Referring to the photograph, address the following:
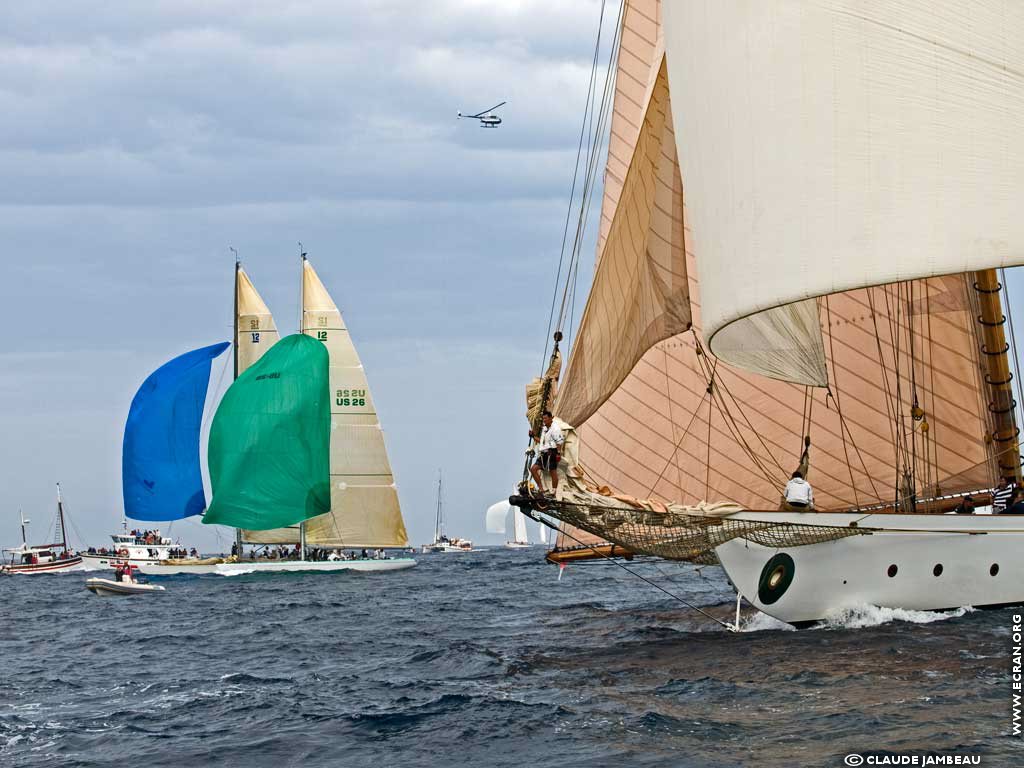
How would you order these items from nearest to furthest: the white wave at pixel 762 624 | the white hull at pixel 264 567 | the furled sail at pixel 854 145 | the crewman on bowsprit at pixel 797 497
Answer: the furled sail at pixel 854 145, the crewman on bowsprit at pixel 797 497, the white wave at pixel 762 624, the white hull at pixel 264 567

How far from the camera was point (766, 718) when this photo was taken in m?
15.2

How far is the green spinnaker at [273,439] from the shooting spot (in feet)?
191

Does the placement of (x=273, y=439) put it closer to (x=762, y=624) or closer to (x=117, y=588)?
(x=117, y=588)

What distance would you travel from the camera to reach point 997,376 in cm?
2431

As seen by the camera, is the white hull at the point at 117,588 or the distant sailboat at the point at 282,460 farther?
the distant sailboat at the point at 282,460

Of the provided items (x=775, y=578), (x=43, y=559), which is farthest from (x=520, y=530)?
(x=775, y=578)

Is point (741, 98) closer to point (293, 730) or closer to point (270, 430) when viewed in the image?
point (293, 730)

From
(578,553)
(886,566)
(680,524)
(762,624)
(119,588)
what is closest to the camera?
(680,524)

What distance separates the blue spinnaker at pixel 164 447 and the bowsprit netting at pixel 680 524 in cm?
4640

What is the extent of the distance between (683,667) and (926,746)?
6447mm

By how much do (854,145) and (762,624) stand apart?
984cm

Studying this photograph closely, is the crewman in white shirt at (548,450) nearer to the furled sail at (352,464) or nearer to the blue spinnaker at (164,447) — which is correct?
the furled sail at (352,464)

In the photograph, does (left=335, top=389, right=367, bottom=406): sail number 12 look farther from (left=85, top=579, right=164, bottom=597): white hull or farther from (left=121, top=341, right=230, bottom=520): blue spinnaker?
(left=85, top=579, right=164, bottom=597): white hull

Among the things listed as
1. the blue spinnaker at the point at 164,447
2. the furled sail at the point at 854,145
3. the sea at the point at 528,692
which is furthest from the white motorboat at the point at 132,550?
the furled sail at the point at 854,145
